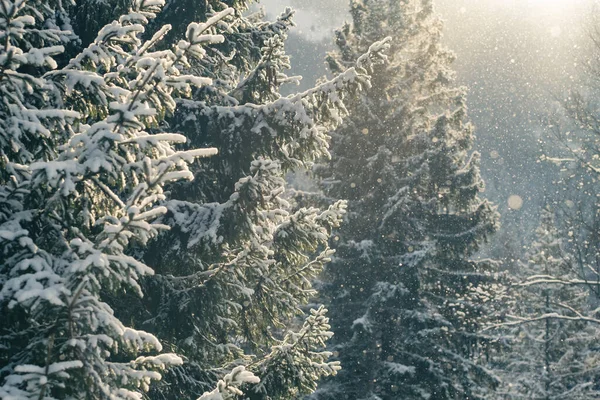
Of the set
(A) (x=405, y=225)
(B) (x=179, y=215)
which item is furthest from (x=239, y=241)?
(A) (x=405, y=225)

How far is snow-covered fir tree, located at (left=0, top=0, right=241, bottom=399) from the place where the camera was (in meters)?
2.66

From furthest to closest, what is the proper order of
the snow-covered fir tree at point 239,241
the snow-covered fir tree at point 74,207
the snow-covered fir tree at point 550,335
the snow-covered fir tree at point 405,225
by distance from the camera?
the snow-covered fir tree at point 550,335 → the snow-covered fir tree at point 405,225 → the snow-covered fir tree at point 239,241 → the snow-covered fir tree at point 74,207

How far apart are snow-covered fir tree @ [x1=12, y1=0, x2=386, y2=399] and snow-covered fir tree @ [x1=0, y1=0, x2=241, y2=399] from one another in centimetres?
124

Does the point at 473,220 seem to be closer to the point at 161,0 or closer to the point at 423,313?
the point at 423,313

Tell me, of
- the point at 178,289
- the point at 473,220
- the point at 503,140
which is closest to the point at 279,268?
the point at 178,289

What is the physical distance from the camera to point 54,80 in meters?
3.60

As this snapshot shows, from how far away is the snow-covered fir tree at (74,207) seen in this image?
2.66 metres

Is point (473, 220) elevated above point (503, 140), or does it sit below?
below

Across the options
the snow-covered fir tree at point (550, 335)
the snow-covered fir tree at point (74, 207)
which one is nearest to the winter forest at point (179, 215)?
the snow-covered fir tree at point (74, 207)

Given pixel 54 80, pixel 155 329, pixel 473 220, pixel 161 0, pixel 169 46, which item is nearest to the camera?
pixel 54 80

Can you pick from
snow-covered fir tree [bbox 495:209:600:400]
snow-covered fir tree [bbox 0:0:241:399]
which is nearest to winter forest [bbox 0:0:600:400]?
snow-covered fir tree [bbox 0:0:241:399]

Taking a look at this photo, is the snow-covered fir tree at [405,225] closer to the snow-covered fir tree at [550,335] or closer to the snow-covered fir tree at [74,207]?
the snow-covered fir tree at [550,335]

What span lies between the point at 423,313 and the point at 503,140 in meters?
96.3

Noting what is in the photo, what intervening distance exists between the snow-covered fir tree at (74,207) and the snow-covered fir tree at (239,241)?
1239 mm
